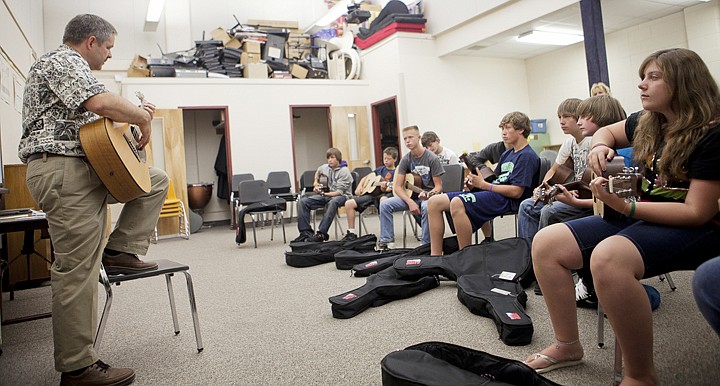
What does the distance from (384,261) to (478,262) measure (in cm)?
81

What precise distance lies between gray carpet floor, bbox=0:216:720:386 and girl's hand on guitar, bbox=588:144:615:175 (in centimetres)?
71

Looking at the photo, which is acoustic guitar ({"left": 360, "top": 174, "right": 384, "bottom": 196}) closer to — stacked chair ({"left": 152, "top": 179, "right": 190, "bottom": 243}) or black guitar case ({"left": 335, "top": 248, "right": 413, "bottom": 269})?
black guitar case ({"left": 335, "top": 248, "right": 413, "bottom": 269})

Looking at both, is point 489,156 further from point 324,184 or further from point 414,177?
A: point 324,184

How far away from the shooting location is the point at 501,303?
2.20 meters

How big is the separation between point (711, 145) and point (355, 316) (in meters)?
1.77

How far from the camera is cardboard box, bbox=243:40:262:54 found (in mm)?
8227

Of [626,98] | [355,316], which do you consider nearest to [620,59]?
[626,98]

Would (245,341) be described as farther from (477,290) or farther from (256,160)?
(256,160)

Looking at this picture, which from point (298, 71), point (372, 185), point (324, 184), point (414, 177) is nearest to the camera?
point (414, 177)

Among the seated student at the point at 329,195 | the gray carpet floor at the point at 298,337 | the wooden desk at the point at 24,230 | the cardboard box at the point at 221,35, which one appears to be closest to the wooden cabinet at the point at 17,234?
the wooden desk at the point at 24,230

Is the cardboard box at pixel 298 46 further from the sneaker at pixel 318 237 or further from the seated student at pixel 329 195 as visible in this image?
the sneaker at pixel 318 237

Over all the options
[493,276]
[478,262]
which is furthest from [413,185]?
[493,276]

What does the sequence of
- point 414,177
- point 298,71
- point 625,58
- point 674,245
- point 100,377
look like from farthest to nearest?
point 298,71, point 625,58, point 414,177, point 100,377, point 674,245

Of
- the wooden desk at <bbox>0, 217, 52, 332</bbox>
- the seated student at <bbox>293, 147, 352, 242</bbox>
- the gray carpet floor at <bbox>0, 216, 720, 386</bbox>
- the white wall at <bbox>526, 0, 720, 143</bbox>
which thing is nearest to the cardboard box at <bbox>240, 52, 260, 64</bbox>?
the seated student at <bbox>293, 147, 352, 242</bbox>
